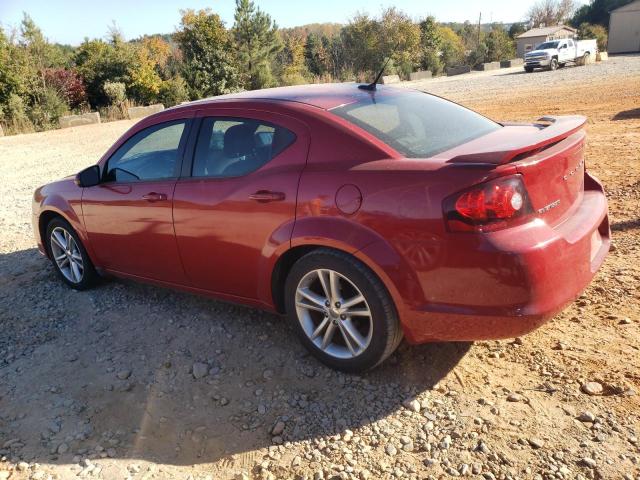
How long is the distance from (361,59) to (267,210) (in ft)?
156

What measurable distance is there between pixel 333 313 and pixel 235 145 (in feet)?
4.35

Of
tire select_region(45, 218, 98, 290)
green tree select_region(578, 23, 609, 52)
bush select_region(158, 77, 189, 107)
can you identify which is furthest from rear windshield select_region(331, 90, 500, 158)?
green tree select_region(578, 23, 609, 52)

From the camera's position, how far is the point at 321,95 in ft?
11.5

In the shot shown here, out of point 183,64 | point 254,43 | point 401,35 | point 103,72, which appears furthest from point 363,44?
point 103,72

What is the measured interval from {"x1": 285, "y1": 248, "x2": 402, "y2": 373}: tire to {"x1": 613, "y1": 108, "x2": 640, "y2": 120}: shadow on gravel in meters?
10.8

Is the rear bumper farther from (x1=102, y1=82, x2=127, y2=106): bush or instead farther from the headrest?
(x1=102, y1=82, x2=127, y2=106): bush

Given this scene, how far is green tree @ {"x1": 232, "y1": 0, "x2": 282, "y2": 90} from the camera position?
33.3m

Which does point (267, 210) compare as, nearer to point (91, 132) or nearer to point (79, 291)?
point (79, 291)

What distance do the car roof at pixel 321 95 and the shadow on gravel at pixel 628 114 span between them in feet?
31.7

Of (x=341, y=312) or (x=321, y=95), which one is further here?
(x=321, y=95)

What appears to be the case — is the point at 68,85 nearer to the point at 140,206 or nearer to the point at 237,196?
the point at 140,206

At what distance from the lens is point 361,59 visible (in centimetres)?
4781

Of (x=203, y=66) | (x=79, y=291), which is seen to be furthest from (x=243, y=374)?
(x=203, y=66)

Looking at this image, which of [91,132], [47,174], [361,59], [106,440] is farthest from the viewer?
[361,59]
